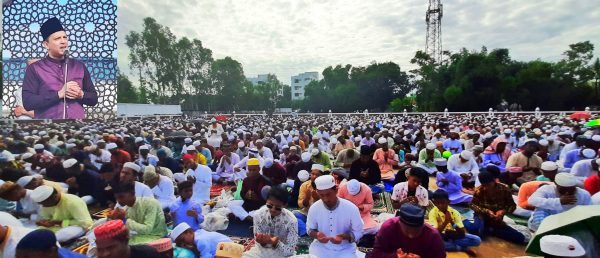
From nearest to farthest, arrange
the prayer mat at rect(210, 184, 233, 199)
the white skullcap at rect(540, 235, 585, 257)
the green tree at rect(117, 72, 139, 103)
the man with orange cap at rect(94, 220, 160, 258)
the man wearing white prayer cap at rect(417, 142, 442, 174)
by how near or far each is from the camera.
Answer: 1. the white skullcap at rect(540, 235, 585, 257)
2. the man with orange cap at rect(94, 220, 160, 258)
3. the prayer mat at rect(210, 184, 233, 199)
4. the man wearing white prayer cap at rect(417, 142, 442, 174)
5. the green tree at rect(117, 72, 139, 103)

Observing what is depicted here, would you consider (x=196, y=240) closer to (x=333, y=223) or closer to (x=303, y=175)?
(x=333, y=223)

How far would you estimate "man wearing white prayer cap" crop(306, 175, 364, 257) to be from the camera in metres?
3.02

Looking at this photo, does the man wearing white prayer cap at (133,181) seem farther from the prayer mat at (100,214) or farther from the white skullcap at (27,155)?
the white skullcap at (27,155)

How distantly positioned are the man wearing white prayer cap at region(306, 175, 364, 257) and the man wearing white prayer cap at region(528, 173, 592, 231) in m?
2.19

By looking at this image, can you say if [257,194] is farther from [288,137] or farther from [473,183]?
[288,137]

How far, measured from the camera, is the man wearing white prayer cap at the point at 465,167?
624 centimetres

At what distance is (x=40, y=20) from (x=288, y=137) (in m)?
8.54

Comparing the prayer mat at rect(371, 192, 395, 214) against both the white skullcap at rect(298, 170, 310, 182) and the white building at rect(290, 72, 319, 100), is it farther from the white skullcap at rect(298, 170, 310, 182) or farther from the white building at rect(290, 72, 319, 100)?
the white building at rect(290, 72, 319, 100)

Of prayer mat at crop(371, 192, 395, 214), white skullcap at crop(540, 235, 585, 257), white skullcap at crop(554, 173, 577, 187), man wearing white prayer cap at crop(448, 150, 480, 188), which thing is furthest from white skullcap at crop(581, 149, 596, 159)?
white skullcap at crop(540, 235, 585, 257)

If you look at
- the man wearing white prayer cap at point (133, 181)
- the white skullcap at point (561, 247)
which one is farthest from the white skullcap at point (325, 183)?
the man wearing white prayer cap at point (133, 181)

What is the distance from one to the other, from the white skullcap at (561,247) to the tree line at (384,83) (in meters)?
27.2

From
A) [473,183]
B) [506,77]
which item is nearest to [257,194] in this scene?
[473,183]

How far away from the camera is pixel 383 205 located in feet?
18.8

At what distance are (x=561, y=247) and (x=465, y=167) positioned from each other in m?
4.87
